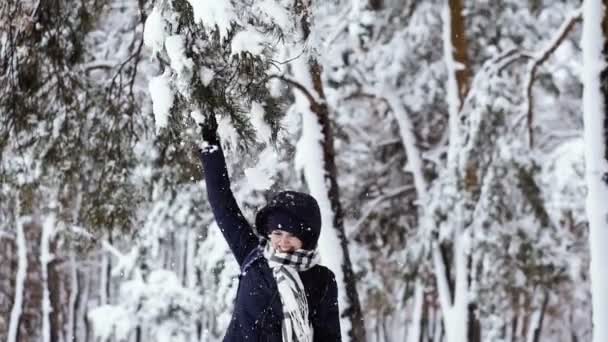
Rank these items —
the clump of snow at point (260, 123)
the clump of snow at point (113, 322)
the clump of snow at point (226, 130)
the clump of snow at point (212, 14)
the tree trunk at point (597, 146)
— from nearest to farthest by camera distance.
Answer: the clump of snow at point (212, 14)
the clump of snow at point (226, 130)
the clump of snow at point (260, 123)
the tree trunk at point (597, 146)
the clump of snow at point (113, 322)

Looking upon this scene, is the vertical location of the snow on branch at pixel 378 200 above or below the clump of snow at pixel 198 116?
above

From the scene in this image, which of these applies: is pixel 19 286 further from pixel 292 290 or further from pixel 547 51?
pixel 292 290

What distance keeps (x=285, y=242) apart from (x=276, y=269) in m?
0.11

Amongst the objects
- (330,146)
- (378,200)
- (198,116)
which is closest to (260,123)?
(198,116)

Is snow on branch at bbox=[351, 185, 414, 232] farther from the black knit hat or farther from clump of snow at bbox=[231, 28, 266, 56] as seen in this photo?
clump of snow at bbox=[231, 28, 266, 56]

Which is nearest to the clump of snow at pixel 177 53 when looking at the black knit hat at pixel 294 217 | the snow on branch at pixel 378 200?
the black knit hat at pixel 294 217

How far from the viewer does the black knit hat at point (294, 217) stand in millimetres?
3201

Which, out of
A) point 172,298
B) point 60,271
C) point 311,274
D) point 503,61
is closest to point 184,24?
point 311,274

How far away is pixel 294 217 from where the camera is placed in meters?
3.20

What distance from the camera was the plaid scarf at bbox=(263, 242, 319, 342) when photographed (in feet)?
10.2

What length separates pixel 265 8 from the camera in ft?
10.4

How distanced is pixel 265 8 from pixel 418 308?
50.7ft

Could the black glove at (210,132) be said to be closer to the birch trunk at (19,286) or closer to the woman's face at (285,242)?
the woman's face at (285,242)

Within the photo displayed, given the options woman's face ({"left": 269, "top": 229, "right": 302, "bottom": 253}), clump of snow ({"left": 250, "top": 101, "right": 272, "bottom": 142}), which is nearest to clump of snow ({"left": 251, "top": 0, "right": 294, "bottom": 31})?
clump of snow ({"left": 250, "top": 101, "right": 272, "bottom": 142})
